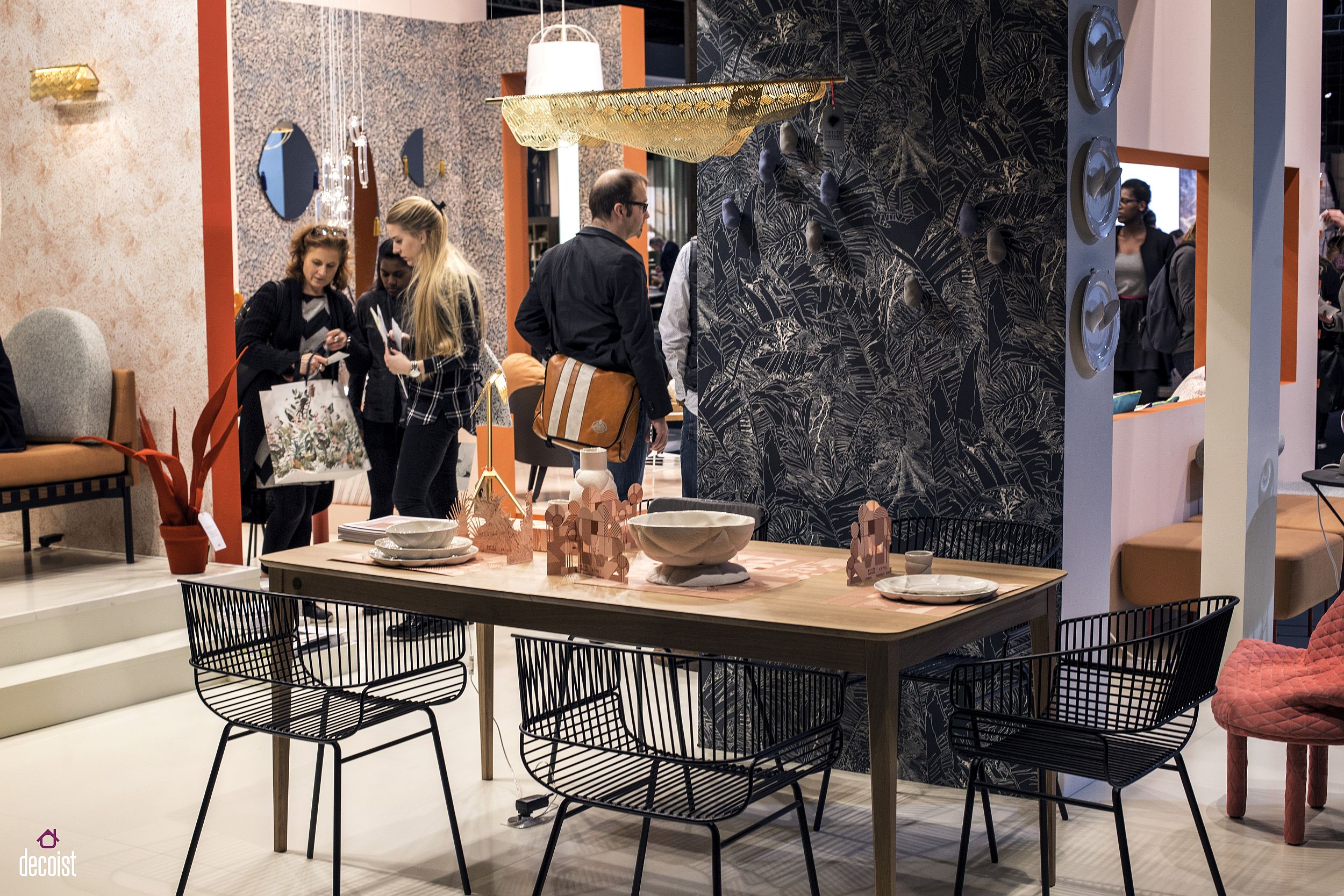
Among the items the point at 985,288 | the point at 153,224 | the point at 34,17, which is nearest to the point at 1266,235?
the point at 985,288

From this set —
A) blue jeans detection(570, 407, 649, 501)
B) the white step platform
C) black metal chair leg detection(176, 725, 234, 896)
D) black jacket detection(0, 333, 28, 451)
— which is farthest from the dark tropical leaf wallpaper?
black jacket detection(0, 333, 28, 451)

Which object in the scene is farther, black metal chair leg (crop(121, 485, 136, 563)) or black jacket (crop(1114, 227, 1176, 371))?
black jacket (crop(1114, 227, 1176, 371))

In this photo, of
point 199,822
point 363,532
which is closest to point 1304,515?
point 363,532

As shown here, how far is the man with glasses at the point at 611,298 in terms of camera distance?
5.39 m

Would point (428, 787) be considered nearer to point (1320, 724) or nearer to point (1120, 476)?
point (1320, 724)

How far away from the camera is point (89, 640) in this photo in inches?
221

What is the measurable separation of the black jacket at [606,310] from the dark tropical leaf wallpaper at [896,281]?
0.59 meters

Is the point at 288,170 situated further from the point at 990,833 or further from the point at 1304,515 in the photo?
the point at 990,833

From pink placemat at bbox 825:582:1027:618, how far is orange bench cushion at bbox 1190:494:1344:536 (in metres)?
3.57

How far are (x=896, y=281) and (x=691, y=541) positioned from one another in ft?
4.49

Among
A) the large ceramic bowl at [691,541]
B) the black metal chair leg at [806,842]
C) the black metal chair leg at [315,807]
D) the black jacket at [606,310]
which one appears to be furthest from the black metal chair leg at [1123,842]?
the black jacket at [606,310]

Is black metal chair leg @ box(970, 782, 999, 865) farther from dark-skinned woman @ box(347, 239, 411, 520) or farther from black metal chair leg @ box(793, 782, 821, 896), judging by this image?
dark-skinned woman @ box(347, 239, 411, 520)

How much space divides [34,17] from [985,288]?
4.91 metres

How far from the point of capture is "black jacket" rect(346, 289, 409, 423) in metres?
6.38
